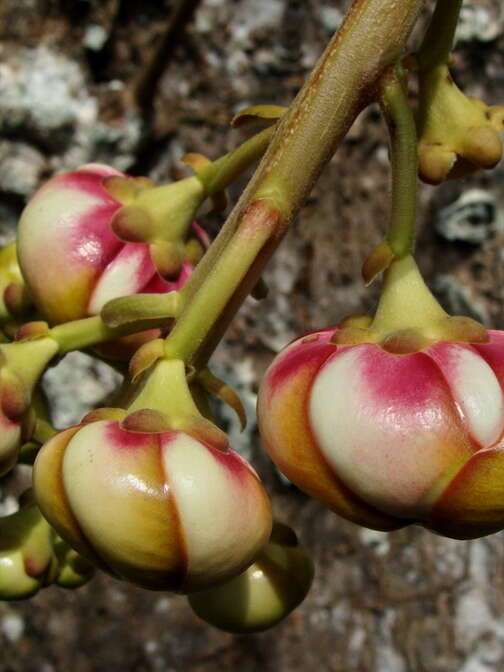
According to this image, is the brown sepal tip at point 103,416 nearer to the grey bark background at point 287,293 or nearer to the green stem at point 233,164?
the green stem at point 233,164

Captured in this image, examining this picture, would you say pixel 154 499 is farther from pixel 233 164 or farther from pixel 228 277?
pixel 233 164

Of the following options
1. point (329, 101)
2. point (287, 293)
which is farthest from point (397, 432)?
point (287, 293)

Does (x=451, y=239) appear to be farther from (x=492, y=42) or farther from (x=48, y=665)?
(x=48, y=665)

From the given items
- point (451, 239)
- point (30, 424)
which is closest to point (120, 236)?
point (30, 424)

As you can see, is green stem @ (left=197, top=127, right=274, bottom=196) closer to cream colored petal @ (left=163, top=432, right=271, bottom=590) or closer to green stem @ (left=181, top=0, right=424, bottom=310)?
green stem @ (left=181, top=0, right=424, bottom=310)

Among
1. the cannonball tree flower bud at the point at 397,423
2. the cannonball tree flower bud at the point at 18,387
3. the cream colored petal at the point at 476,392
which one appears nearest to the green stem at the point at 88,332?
the cannonball tree flower bud at the point at 18,387

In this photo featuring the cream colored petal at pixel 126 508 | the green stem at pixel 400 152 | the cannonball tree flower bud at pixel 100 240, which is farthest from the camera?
the cannonball tree flower bud at pixel 100 240
